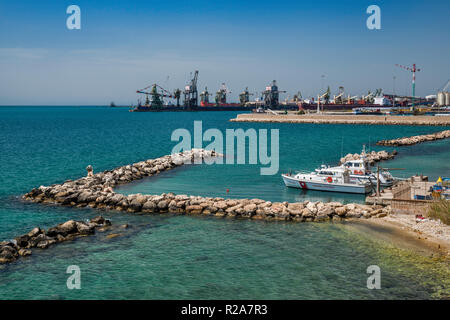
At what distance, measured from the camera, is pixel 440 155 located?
51594 mm

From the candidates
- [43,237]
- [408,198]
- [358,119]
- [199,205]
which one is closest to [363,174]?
[408,198]

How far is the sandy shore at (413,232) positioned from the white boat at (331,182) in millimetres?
7843

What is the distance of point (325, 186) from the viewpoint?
104ft

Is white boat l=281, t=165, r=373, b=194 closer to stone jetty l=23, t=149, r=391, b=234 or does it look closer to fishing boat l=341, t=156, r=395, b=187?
fishing boat l=341, t=156, r=395, b=187

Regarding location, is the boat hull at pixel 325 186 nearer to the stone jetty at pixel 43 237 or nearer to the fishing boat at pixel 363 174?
the fishing boat at pixel 363 174

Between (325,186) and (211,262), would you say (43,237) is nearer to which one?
(211,262)

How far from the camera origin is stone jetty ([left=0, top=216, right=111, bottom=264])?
17.5m

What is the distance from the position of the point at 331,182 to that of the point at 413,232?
11.4m

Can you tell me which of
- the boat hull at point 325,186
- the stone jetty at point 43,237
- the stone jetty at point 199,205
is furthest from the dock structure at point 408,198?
the stone jetty at point 43,237

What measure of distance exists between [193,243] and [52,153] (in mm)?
44362

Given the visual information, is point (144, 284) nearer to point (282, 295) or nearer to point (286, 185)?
point (282, 295)

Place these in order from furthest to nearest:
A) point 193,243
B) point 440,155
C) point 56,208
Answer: point 440,155 → point 56,208 → point 193,243

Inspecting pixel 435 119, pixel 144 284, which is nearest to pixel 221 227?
pixel 144 284

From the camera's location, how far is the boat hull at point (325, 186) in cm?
3064
